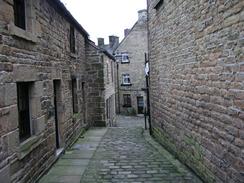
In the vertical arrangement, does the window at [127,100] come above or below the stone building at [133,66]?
below

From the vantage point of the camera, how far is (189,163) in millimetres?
6969

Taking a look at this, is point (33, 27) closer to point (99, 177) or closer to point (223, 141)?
point (99, 177)

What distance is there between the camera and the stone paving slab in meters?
6.66

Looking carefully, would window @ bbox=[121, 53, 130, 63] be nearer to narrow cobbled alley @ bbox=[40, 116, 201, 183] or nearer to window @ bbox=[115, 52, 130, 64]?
window @ bbox=[115, 52, 130, 64]

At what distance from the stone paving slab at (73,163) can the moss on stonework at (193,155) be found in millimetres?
2513

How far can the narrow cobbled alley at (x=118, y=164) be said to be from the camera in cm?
659

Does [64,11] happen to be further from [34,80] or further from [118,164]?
[118,164]

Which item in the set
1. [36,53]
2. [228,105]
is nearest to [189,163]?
[228,105]

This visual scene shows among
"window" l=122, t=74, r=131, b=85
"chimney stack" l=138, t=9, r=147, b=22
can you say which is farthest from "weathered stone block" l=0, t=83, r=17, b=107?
"chimney stack" l=138, t=9, r=147, b=22

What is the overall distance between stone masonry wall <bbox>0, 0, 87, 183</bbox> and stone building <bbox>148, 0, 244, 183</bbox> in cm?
328

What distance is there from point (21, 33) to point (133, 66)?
25.2 m

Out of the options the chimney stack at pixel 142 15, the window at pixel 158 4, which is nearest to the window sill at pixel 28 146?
the window at pixel 158 4

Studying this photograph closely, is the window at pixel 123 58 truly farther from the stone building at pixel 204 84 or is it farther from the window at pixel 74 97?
the stone building at pixel 204 84

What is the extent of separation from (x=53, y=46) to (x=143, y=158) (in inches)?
161
